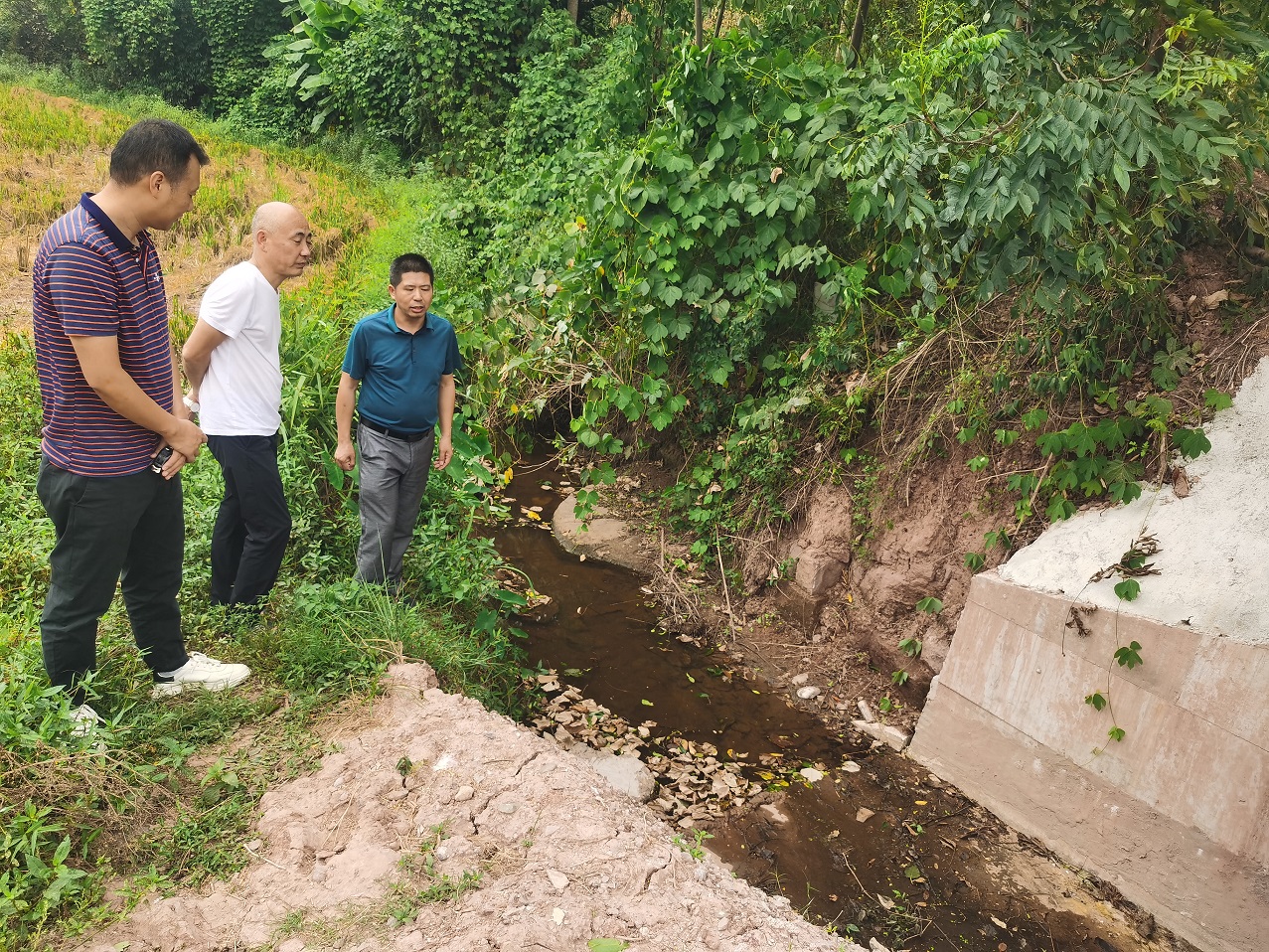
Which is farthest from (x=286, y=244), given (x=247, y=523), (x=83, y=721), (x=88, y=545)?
(x=83, y=721)

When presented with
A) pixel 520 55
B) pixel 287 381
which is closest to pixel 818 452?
pixel 287 381

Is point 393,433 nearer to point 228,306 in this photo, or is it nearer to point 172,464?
point 228,306

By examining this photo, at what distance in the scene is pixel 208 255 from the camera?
924cm

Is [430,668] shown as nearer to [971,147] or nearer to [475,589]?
[475,589]

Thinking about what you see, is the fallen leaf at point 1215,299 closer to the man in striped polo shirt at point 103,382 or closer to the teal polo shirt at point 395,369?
the teal polo shirt at point 395,369

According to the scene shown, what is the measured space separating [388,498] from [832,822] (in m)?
2.61

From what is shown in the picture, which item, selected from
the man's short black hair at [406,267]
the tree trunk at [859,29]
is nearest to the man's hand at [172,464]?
the man's short black hair at [406,267]

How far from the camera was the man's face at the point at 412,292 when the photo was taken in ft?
12.3

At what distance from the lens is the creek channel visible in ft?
11.7

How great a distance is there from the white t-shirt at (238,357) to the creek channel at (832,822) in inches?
92.4

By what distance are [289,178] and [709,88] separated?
9478 mm

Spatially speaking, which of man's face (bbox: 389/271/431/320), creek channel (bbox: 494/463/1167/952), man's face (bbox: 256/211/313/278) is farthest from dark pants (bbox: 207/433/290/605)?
creek channel (bbox: 494/463/1167/952)

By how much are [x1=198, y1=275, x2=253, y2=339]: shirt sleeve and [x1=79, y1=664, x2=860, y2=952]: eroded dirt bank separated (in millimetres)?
1632

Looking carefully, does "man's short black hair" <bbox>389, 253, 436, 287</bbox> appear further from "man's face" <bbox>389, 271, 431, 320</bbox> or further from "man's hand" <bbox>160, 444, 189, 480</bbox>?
"man's hand" <bbox>160, 444, 189, 480</bbox>
